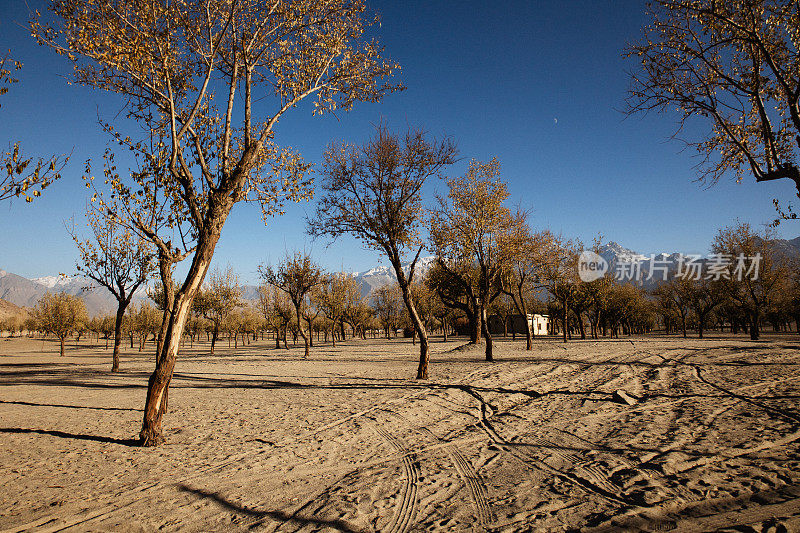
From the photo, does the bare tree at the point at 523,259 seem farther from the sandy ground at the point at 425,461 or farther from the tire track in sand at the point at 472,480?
the tire track in sand at the point at 472,480

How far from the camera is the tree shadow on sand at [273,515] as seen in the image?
443cm

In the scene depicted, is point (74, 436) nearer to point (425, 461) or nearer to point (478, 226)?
point (425, 461)

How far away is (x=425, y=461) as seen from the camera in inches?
256

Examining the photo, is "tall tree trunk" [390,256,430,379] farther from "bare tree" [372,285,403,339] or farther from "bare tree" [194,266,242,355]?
"bare tree" [372,285,403,339]

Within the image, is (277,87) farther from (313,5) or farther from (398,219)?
(398,219)

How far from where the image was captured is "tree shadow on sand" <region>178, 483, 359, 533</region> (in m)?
4.43

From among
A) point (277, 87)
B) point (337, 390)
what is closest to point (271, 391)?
point (337, 390)

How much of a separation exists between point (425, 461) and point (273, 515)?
279 centimetres

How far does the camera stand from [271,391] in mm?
13938

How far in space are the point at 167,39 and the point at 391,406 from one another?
1120 cm

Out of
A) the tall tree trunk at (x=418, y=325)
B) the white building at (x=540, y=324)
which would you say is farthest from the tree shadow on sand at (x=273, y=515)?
the white building at (x=540, y=324)

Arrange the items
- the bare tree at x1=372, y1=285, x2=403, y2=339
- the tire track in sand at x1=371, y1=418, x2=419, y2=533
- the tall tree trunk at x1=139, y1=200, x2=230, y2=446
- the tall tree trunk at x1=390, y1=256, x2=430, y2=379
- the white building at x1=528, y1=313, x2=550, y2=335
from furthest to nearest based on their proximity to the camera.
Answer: the white building at x1=528, y1=313, x2=550, y2=335 → the bare tree at x1=372, y1=285, x2=403, y2=339 → the tall tree trunk at x1=390, y1=256, x2=430, y2=379 → the tall tree trunk at x1=139, y1=200, x2=230, y2=446 → the tire track in sand at x1=371, y1=418, x2=419, y2=533

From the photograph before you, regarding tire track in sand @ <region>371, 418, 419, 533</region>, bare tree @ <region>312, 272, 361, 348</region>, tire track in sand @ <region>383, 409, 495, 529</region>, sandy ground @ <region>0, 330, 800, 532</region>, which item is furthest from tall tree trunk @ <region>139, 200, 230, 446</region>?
bare tree @ <region>312, 272, 361, 348</region>

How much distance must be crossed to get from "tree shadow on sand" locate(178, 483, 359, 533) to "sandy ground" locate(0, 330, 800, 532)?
0.02m
